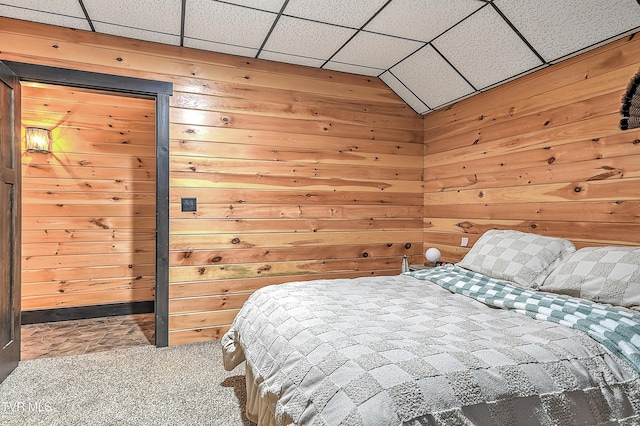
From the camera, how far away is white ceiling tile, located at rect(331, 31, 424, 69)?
2926 mm

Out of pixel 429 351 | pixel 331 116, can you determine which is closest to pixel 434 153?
pixel 331 116

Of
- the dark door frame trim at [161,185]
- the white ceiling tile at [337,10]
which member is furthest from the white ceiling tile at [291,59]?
the dark door frame trim at [161,185]

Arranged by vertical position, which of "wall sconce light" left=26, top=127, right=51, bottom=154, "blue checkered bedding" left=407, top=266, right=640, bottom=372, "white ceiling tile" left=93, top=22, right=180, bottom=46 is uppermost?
"white ceiling tile" left=93, top=22, right=180, bottom=46

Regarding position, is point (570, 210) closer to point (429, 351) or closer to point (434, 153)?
point (434, 153)

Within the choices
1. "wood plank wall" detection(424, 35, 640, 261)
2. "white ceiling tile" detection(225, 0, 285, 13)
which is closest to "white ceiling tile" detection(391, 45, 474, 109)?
"wood plank wall" detection(424, 35, 640, 261)

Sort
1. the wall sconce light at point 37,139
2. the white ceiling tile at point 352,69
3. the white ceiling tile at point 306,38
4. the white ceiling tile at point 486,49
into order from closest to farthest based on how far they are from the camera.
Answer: the white ceiling tile at point 486,49 → the white ceiling tile at point 306,38 → the white ceiling tile at point 352,69 → the wall sconce light at point 37,139

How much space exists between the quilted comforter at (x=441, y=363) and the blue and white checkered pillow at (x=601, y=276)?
0.10 meters

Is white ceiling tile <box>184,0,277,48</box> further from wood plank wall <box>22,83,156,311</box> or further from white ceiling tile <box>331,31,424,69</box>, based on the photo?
wood plank wall <box>22,83,156,311</box>

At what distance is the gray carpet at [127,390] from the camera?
2037 millimetres

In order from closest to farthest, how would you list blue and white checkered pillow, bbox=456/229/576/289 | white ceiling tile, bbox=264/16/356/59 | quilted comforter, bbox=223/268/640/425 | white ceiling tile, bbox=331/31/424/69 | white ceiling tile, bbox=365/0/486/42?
quilted comforter, bbox=223/268/640/425, blue and white checkered pillow, bbox=456/229/576/289, white ceiling tile, bbox=365/0/486/42, white ceiling tile, bbox=264/16/356/59, white ceiling tile, bbox=331/31/424/69

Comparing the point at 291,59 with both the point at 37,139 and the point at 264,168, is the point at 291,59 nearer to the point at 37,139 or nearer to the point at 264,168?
the point at 264,168

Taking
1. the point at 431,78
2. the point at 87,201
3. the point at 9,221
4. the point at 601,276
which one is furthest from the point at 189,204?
the point at 601,276

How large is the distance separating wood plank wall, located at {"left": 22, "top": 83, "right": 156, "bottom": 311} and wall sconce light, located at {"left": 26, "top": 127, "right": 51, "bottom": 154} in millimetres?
86

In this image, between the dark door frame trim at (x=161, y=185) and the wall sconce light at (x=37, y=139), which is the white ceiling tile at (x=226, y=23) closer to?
the dark door frame trim at (x=161, y=185)
